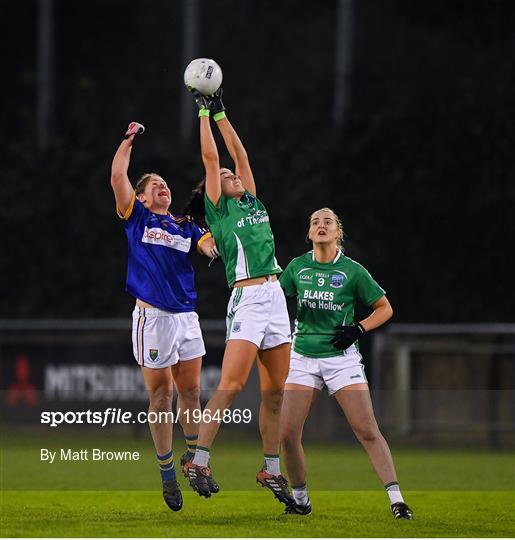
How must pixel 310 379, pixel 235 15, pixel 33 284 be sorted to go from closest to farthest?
pixel 310 379 < pixel 33 284 < pixel 235 15

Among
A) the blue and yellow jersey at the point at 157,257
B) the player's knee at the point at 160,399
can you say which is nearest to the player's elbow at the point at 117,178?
the blue and yellow jersey at the point at 157,257

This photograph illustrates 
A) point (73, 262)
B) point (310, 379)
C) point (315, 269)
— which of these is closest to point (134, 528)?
point (310, 379)

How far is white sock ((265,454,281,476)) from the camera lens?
8664 millimetres

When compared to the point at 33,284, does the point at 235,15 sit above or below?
above

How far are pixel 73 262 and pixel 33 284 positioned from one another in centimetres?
65

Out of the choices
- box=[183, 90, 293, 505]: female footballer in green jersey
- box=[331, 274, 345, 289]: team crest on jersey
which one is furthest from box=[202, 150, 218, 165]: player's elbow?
box=[331, 274, 345, 289]: team crest on jersey

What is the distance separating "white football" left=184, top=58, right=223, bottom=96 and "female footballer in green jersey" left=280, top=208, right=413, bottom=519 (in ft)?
3.73

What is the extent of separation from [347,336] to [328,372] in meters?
0.30

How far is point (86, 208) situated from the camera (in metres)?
18.7

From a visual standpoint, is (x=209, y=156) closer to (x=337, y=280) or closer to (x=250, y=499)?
(x=337, y=280)

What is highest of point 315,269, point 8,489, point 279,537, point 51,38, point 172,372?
point 51,38

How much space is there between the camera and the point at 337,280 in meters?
8.71

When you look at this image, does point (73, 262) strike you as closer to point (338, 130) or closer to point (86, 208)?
point (86, 208)

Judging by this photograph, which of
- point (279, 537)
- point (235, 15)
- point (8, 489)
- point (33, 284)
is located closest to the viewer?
point (279, 537)
